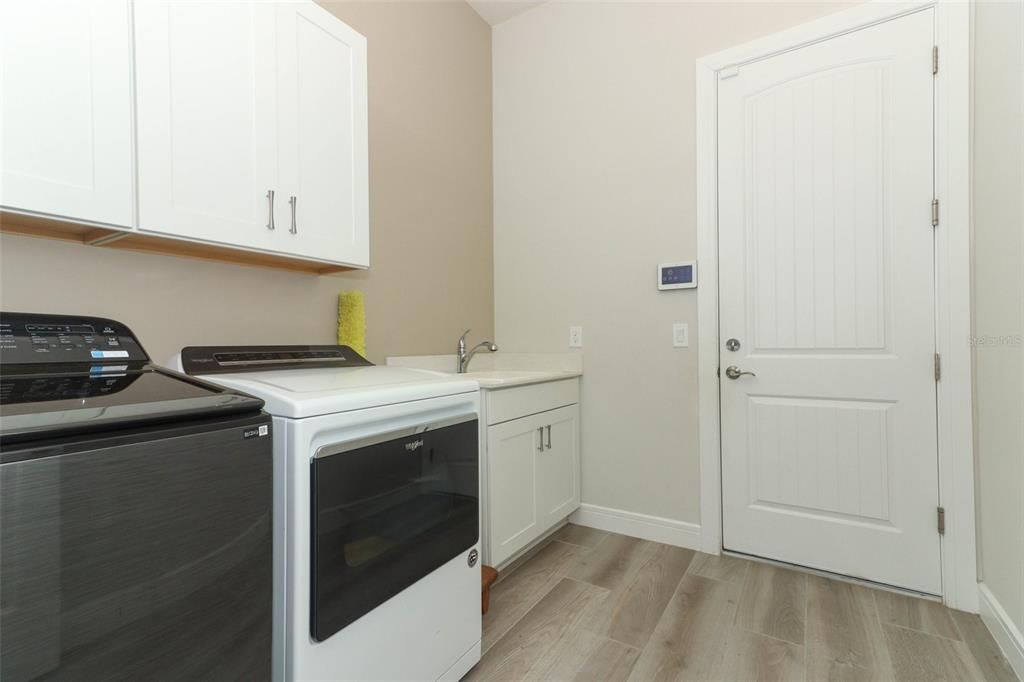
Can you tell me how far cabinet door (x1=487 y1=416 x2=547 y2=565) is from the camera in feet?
6.39

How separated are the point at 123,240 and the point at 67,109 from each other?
372 mm

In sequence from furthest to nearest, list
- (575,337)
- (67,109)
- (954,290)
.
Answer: (575,337)
(954,290)
(67,109)

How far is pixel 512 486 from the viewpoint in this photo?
2.06 m

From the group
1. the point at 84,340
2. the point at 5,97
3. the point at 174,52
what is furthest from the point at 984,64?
the point at 84,340

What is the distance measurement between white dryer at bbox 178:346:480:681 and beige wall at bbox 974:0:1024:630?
1.68 meters

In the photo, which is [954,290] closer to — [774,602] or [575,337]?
[774,602]

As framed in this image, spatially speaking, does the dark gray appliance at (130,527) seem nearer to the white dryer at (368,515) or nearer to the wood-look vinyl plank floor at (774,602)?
the white dryer at (368,515)

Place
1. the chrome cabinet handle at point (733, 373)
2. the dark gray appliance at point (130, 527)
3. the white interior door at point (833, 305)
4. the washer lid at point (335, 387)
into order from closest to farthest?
the dark gray appliance at point (130, 527)
the washer lid at point (335, 387)
the white interior door at point (833, 305)
the chrome cabinet handle at point (733, 373)

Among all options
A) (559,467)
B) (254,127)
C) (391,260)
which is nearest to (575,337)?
(559,467)

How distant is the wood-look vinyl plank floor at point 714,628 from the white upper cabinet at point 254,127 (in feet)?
4.76

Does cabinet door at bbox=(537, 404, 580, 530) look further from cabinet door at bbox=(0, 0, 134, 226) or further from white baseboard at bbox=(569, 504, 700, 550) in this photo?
cabinet door at bbox=(0, 0, 134, 226)

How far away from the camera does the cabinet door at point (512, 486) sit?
1.95 meters

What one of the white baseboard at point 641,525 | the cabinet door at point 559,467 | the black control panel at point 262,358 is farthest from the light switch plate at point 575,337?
the black control panel at point 262,358

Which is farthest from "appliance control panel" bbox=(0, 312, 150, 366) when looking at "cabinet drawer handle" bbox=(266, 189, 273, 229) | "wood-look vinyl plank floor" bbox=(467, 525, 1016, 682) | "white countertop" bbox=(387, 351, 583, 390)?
"wood-look vinyl plank floor" bbox=(467, 525, 1016, 682)
